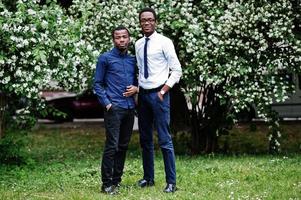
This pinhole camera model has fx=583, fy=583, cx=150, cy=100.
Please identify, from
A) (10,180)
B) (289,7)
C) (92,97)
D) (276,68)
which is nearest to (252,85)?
(276,68)

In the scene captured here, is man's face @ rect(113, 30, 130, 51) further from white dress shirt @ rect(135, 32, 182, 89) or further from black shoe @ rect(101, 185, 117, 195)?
black shoe @ rect(101, 185, 117, 195)

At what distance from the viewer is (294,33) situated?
10609 millimetres

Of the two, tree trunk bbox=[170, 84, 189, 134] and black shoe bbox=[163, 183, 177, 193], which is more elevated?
tree trunk bbox=[170, 84, 189, 134]

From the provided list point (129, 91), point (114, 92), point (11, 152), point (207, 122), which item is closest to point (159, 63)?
point (129, 91)

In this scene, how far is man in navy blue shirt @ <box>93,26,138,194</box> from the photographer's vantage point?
23.2 feet

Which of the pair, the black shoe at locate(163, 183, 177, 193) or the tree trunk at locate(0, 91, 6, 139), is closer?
the black shoe at locate(163, 183, 177, 193)

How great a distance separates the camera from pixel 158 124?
7.14m

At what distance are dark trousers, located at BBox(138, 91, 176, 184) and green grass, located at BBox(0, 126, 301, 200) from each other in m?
0.38

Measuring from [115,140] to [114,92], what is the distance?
59 centimetres

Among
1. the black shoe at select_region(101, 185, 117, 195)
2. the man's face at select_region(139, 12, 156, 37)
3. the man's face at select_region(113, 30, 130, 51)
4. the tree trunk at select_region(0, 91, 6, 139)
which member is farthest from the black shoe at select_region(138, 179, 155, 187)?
the tree trunk at select_region(0, 91, 6, 139)

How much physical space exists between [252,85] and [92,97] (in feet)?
51.7

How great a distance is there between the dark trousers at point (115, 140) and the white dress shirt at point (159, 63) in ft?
1.51

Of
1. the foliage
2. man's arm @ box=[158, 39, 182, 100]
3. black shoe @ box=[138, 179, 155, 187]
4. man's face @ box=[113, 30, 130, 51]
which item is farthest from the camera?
the foliage

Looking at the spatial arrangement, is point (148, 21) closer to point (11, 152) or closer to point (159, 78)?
point (159, 78)
